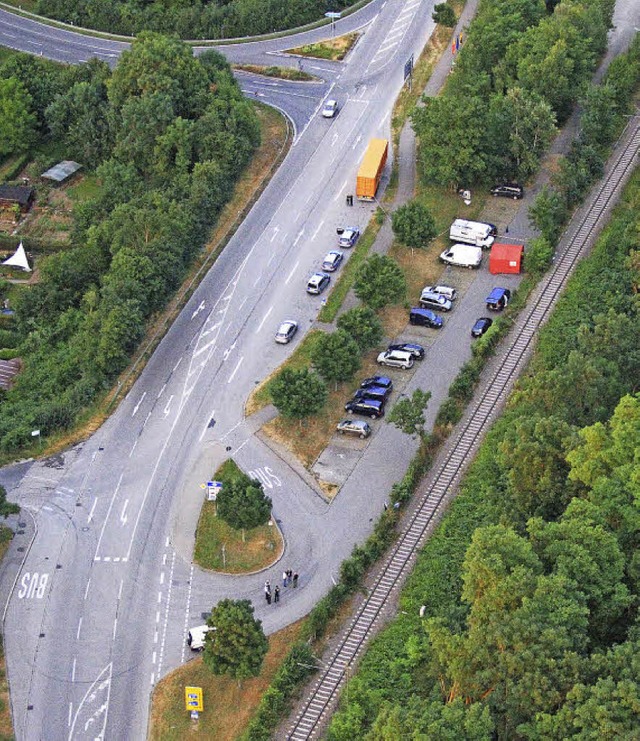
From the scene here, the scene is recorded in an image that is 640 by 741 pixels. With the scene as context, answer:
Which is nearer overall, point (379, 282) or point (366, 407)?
point (366, 407)

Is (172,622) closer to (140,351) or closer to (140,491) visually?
(140,491)

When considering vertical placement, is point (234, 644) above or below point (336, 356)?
below

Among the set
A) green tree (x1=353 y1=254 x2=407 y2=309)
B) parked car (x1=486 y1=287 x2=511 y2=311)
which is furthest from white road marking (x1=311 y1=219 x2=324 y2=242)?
parked car (x1=486 y1=287 x2=511 y2=311)

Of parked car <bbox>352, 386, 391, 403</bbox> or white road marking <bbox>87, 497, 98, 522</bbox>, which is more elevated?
parked car <bbox>352, 386, 391, 403</bbox>

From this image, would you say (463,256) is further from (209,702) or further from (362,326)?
(209,702)

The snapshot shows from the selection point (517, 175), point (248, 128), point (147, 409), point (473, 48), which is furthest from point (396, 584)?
point (473, 48)

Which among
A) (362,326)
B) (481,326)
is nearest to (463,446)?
(362,326)

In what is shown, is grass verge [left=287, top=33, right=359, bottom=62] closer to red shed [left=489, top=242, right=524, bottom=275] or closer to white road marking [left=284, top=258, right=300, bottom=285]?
white road marking [left=284, top=258, right=300, bottom=285]
